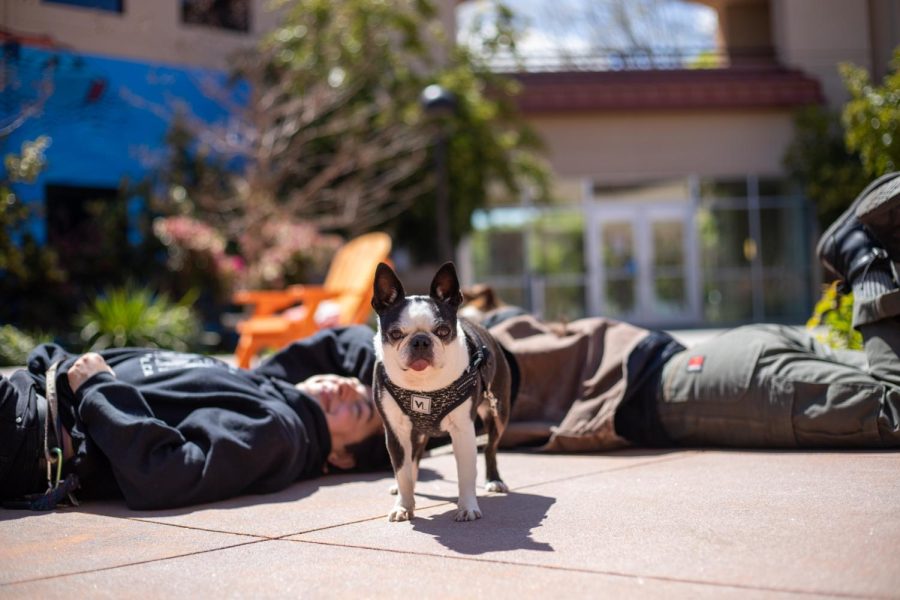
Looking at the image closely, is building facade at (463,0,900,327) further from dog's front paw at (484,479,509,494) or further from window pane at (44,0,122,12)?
dog's front paw at (484,479,509,494)

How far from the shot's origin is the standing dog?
3.15 metres

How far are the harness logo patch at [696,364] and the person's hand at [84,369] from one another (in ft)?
9.18

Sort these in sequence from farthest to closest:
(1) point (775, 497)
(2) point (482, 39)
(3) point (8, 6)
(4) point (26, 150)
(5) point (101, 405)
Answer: (2) point (482, 39)
(3) point (8, 6)
(4) point (26, 150)
(5) point (101, 405)
(1) point (775, 497)

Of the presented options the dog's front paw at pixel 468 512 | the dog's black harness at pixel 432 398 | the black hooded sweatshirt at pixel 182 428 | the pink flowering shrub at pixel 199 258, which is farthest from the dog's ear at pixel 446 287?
A: the pink flowering shrub at pixel 199 258

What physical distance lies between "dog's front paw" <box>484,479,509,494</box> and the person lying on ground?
2.71 feet

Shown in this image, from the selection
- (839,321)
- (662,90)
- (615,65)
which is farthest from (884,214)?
(615,65)

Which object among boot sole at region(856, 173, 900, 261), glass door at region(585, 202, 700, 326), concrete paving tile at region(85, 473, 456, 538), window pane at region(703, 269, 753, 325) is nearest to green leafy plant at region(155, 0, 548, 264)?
glass door at region(585, 202, 700, 326)

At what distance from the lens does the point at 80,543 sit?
3195mm

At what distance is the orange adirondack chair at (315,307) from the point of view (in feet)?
30.5

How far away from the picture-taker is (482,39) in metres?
16.9

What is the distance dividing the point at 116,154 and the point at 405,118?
4639mm

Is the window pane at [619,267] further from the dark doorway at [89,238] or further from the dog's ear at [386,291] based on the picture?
the dog's ear at [386,291]

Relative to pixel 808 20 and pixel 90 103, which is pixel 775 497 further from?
pixel 808 20

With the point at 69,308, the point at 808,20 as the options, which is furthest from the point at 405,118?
the point at 808,20
